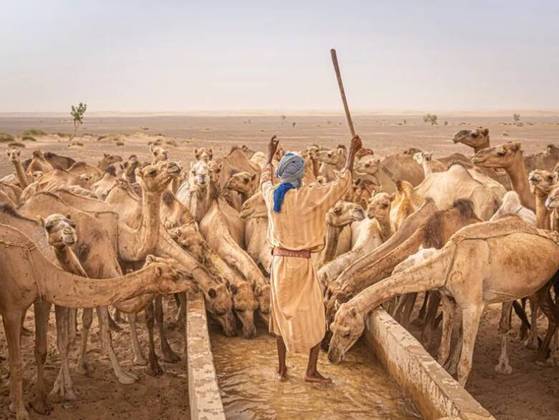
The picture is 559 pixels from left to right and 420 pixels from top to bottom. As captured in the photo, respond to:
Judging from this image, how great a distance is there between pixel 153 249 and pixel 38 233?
3.75 ft

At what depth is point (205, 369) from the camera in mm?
4855

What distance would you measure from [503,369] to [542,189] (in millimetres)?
1933

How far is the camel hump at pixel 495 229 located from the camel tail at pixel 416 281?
0.60 ft

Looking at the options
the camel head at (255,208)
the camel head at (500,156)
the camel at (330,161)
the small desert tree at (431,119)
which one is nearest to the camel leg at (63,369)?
the camel head at (255,208)

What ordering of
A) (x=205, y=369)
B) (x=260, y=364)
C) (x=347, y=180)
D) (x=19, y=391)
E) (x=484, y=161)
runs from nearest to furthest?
1. (x=205, y=369)
2. (x=347, y=180)
3. (x=19, y=391)
4. (x=260, y=364)
5. (x=484, y=161)

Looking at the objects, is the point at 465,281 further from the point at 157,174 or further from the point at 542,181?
the point at 157,174

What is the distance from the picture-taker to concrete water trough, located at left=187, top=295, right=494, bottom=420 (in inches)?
168

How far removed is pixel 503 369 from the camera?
7.11 m

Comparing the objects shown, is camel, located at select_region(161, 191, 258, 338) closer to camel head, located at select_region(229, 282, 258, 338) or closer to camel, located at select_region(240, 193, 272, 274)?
camel head, located at select_region(229, 282, 258, 338)

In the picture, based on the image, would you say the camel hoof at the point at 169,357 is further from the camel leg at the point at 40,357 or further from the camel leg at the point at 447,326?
the camel leg at the point at 447,326

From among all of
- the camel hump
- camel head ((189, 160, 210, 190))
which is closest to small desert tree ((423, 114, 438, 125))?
camel head ((189, 160, 210, 190))

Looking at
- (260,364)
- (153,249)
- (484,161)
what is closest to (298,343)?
(260,364)

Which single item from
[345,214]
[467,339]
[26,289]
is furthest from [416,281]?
[26,289]

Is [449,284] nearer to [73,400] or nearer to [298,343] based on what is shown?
[298,343]
